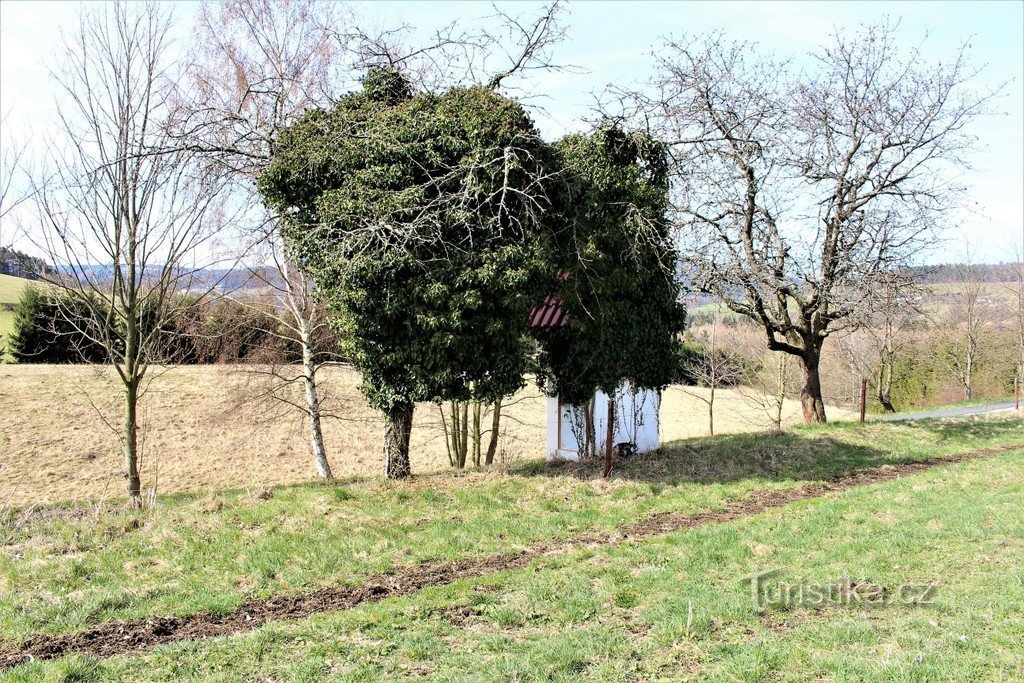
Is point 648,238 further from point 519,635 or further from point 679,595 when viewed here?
point 519,635

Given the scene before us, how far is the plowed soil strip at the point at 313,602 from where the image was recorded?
538cm

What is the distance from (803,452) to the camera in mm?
13852

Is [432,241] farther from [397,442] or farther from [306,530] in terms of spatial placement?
[306,530]

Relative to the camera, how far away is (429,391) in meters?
10.8

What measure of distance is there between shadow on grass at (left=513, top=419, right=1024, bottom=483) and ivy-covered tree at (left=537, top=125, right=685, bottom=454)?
1.59 metres

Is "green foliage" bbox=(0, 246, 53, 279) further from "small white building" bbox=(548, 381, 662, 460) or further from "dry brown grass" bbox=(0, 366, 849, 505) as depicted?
"small white building" bbox=(548, 381, 662, 460)

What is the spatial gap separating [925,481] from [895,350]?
72.9ft

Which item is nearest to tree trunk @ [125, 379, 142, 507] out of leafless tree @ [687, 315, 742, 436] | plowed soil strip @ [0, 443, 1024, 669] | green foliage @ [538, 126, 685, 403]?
plowed soil strip @ [0, 443, 1024, 669]

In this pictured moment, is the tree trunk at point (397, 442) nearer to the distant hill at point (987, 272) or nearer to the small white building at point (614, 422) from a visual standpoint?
the small white building at point (614, 422)

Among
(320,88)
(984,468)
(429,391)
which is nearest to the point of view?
(429,391)

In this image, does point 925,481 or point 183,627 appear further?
point 925,481

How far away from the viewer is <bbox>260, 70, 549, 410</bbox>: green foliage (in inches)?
408

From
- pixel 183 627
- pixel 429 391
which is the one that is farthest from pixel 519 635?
pixel 429 391

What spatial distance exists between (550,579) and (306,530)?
11.1ft
